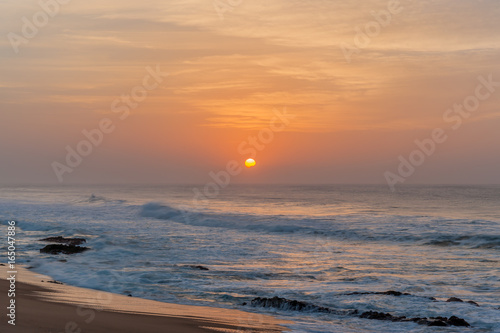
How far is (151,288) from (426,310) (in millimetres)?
7305

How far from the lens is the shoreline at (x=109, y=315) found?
872 cm

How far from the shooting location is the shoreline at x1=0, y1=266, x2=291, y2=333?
8719 mm

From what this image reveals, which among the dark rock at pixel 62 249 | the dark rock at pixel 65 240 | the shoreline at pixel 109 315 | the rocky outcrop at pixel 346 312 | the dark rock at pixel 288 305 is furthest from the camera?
the dark rock at pixel 65 240

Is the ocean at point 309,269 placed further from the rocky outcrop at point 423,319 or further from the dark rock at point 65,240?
the dark rock at point 65,240

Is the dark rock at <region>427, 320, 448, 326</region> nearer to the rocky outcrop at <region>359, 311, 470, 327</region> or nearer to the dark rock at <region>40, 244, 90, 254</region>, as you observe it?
the rocky outcrop at <region>359, 311, 470, 327</region>

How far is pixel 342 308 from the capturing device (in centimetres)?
1204

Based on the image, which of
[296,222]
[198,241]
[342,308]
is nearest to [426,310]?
[342,308]

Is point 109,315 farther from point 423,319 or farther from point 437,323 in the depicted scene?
point 437,323

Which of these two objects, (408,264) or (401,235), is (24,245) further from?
(401,235)

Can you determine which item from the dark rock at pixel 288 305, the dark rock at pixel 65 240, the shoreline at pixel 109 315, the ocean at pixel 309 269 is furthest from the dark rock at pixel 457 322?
the dark rock at pixel 65 240

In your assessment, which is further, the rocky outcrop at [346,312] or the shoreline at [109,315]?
the rocky outcrop at [346,312]

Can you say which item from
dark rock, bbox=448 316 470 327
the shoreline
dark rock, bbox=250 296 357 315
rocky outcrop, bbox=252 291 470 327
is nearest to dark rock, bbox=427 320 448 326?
rocky outcrop, bbox=252 291 470 327

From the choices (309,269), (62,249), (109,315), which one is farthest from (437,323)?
(62,249)

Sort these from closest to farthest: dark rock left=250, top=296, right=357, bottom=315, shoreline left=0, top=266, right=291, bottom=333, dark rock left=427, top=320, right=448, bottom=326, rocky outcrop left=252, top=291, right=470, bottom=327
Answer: shoreline left=0, top=266, right=291, bottom=333
dark rock left=427, top=320, right=448, bottom=326
rocky outcrop left=252, top=291, right=470, bottom=327
dark rock left=250, top=296, right=357, bottom=315
